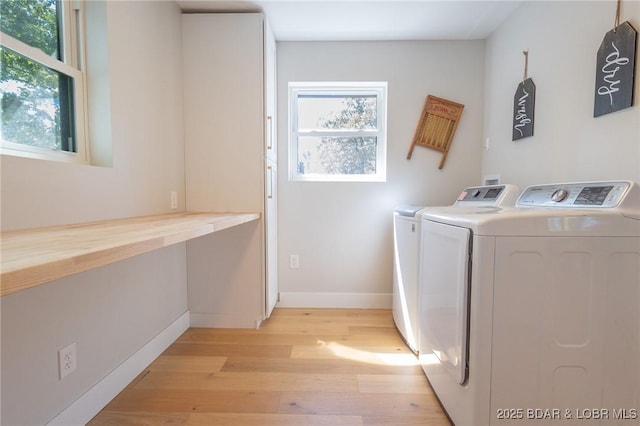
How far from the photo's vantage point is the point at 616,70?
1.19m

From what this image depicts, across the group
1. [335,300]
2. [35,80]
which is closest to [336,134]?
[335,300]

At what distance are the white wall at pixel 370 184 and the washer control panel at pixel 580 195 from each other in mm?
960

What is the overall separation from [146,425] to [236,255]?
1024mm

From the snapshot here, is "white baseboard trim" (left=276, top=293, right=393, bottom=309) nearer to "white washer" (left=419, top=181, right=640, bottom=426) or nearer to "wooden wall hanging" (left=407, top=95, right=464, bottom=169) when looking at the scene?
"wooden wall hanging" (left=407, top=95, right=464, bottom=169)

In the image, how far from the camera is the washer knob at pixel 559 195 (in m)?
1.21

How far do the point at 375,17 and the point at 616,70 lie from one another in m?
1.39

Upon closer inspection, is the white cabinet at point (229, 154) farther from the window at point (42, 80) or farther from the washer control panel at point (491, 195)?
the washer control panel at point (491, 195)

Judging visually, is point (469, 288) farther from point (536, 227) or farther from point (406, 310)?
point (406, 310)

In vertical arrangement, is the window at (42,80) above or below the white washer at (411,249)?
above

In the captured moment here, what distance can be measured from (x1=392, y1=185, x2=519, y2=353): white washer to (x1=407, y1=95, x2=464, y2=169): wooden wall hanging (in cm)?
54

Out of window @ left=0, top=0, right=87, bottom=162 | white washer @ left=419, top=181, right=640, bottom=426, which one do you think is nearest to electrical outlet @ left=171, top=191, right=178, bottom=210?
window @ left=0, top=0, right=87, bottom=162

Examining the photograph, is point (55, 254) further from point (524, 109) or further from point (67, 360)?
point (524, 109)

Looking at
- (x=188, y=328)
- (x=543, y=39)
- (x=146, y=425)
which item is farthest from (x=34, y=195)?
(x=543, y=39)

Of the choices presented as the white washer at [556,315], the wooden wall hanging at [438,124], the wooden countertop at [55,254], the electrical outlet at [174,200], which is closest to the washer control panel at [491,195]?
the wooden wall hanging at [438,124]
